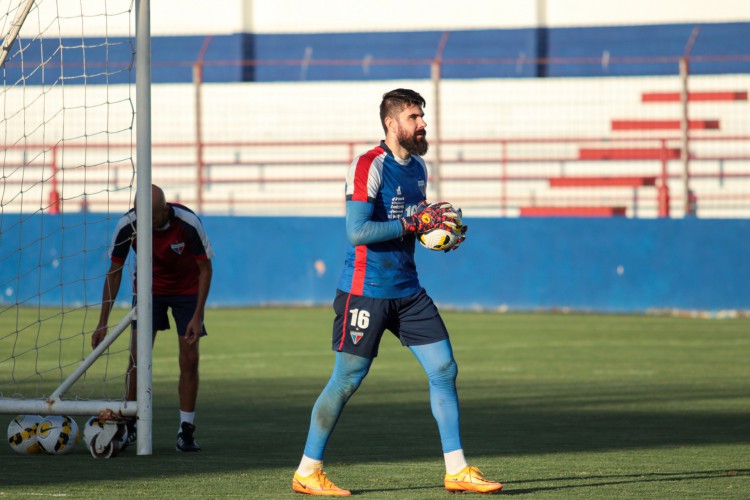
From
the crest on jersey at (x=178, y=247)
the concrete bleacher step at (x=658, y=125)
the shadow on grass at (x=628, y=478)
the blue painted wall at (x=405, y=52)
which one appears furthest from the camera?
the blue painted wall at (x=405, y=52)

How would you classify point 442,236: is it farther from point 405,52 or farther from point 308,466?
point 405,52

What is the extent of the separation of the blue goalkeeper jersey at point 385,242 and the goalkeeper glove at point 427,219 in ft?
0.58

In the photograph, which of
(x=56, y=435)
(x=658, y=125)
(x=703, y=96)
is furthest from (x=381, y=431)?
(x=658, y=125)

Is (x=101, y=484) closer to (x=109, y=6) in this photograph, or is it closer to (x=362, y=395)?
(x=362, y=395)

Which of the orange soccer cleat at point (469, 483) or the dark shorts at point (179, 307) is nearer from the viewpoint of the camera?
the orange soccer cleat at point (469, 483)

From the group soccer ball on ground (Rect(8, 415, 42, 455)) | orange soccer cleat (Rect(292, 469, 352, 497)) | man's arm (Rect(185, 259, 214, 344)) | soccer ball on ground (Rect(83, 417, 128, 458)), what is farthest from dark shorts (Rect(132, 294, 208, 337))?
orange soccer cleat (Rect(292, 469, 352, 497))

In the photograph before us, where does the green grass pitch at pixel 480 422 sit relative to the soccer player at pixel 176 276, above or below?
below

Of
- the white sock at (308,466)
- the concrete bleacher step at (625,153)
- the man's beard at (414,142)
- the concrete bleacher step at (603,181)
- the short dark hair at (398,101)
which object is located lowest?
the white sock at (308,466)

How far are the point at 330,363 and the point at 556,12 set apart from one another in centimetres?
1988

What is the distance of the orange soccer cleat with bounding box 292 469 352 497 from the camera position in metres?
6.77

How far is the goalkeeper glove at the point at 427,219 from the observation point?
6.79 meters

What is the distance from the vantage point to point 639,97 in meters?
28.1

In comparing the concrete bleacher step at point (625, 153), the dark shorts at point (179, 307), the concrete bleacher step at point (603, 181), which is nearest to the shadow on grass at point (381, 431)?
the dark shorts at point (179, 307)

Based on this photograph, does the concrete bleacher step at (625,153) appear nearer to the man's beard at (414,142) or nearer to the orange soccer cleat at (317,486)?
the man's beard at (414,142)
